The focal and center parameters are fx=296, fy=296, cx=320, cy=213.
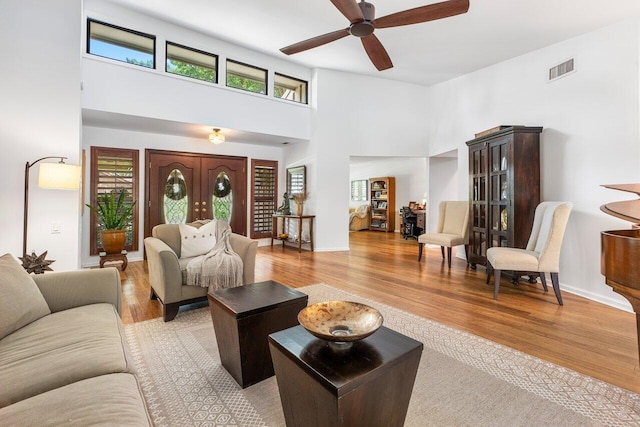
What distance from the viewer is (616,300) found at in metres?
3.09

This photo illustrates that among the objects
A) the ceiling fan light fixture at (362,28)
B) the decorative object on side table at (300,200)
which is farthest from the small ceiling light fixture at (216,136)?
the ceiling fan light fixture at (362,28)

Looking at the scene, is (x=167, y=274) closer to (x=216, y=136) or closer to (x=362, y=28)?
(x=362, y=28)

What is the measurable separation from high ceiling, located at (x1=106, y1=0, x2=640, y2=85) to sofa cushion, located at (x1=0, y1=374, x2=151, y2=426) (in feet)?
13.5

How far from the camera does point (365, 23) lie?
8.34 ft

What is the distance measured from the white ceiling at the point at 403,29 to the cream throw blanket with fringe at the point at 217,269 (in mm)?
2872

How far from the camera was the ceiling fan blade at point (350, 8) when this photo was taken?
7.47 feet

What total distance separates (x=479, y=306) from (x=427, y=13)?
2.79 meters

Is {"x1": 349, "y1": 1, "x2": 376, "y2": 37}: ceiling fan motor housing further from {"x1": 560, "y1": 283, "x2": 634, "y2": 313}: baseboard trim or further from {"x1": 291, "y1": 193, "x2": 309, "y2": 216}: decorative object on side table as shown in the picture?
{"x1": 291, "y1": 193, "x2": 309, "y2": 216}: decorative object on side table

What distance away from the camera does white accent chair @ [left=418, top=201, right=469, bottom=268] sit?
4.68m

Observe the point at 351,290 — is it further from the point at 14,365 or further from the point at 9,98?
the point at 9,98

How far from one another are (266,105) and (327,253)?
3085mm

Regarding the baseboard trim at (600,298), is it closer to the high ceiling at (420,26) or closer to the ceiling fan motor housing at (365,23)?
the high ceiling at (420,26)

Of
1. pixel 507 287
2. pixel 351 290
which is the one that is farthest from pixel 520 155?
pixel 351 290

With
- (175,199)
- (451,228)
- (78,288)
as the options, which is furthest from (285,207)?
(78,288)
